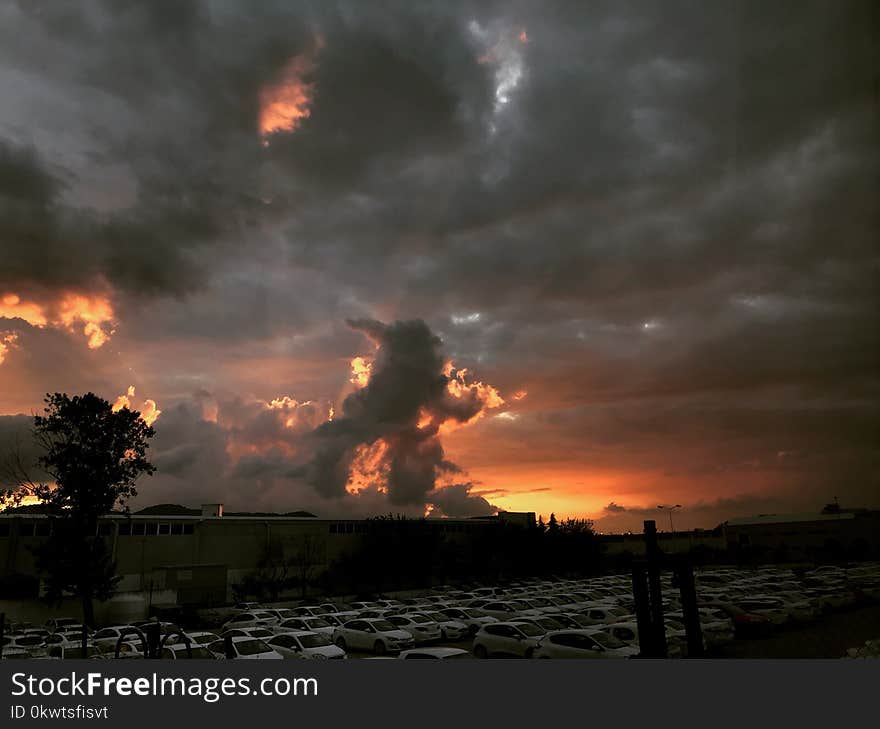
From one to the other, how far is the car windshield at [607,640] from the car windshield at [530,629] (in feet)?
8.80

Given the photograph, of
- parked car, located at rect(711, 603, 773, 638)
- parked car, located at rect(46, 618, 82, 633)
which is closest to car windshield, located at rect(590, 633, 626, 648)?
parked car, located at rect(711, 603, 773, 638)

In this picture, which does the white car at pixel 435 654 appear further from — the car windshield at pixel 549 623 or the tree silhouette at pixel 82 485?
the tree silhouette at pixel 82 485

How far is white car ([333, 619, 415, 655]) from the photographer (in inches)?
953

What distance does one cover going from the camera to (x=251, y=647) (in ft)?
65.6

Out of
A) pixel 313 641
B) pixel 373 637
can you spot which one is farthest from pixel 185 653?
pixel 373 637

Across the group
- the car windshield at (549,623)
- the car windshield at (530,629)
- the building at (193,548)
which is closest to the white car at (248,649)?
the car windshield at (530,629)

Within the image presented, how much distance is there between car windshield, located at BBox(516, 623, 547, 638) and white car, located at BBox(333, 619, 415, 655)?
180 inches

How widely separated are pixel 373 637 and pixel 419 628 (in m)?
2.41

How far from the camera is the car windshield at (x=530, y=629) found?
22.0m

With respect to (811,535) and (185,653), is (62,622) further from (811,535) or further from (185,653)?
(811,535)

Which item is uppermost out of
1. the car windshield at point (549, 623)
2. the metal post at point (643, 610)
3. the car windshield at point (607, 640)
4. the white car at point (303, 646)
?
the metal post at point (643, 610)

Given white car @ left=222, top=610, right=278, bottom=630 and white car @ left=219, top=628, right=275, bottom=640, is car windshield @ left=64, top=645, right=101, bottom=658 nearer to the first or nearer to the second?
white car @ left=219, top=628, right=275, bottom=640

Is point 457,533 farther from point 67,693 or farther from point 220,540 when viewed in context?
point 67,693

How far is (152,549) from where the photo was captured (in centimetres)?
4784
